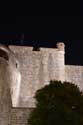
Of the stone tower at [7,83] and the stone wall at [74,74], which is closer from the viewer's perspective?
the stone tower at [7,83]

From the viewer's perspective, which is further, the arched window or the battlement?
the battlement

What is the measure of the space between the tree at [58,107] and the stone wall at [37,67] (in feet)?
31.5

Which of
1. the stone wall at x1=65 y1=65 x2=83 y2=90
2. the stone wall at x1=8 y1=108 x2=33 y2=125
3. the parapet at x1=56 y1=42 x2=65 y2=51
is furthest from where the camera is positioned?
the parapet at x1=56 y1=42 x2=65 y2=51

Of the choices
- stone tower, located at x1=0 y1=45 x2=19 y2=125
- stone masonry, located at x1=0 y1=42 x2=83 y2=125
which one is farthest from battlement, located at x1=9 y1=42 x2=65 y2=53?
stone tower, located at x1=0 y1=45 x2=19 y2=125

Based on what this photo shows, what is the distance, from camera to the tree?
1345 cm

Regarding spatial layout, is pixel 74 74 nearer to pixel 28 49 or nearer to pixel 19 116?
pixel 28 49

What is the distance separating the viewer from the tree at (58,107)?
13.4 metres

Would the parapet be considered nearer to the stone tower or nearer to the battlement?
the battlement

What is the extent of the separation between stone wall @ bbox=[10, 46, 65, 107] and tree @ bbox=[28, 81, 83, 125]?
959 centimetres

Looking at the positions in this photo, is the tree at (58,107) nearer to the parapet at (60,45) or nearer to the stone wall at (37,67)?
the stone wall at (37,67)

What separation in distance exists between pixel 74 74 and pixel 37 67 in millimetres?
2790

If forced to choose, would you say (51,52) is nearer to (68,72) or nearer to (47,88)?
(68,72)

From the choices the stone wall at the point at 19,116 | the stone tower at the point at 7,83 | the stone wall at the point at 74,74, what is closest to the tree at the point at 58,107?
the stone wall at the point at 19,116

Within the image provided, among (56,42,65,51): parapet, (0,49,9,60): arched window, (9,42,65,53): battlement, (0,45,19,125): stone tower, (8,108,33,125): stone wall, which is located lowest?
(8,108,33,125): stone wall
